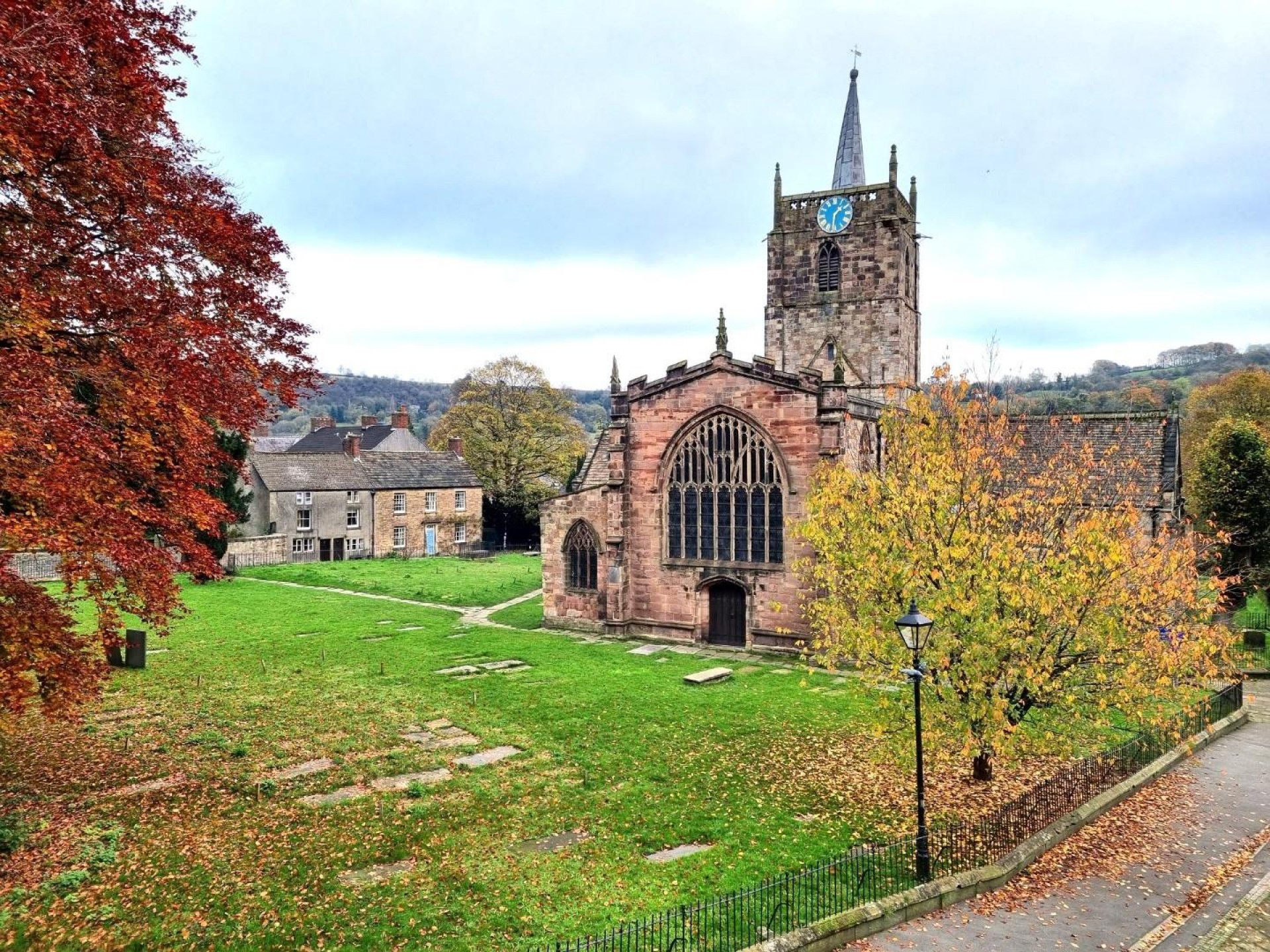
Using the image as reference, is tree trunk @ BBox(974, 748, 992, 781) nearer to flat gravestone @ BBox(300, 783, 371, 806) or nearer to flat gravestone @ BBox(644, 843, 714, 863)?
flat gravestone @ BBox(644, 843, 714, 863)

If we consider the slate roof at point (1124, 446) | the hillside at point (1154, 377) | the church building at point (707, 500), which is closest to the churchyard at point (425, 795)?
the church building at point (707, 500)

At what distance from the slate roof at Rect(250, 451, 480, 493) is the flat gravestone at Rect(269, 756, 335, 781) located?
128 feet

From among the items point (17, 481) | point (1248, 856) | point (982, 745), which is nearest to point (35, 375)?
point (17, 481)

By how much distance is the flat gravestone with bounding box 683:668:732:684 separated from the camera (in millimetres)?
23953

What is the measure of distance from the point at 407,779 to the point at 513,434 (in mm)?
51957

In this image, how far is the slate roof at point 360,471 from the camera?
5281cm

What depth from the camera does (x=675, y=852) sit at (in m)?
12.8

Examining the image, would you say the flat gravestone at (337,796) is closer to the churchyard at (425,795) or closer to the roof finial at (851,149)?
the churchyard at (425,795)

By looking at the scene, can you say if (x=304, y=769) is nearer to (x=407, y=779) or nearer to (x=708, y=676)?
(x=407, y=779)

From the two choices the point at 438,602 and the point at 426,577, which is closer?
the point at 438,602

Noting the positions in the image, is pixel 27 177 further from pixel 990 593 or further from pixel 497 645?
pixel 497 645

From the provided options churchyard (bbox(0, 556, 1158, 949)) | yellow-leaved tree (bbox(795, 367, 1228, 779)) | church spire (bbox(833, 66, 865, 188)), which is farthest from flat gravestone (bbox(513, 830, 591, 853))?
church spire (bbox(833, 66, 865, 188))

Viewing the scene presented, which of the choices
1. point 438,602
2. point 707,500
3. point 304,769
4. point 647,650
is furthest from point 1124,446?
point 304,769

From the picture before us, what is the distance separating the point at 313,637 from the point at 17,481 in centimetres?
2026
